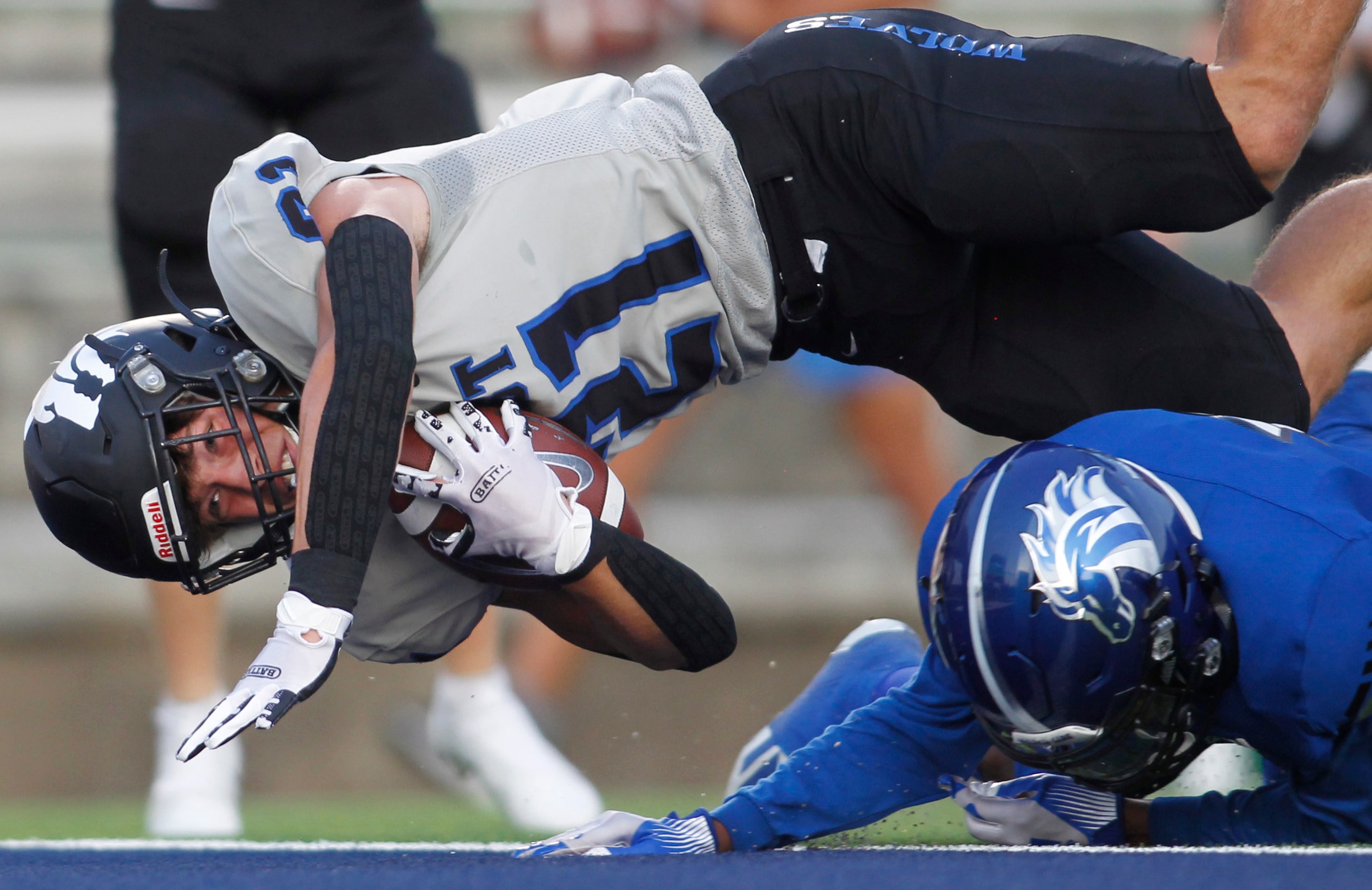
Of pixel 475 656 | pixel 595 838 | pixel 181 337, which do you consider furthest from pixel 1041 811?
pixel 181 337

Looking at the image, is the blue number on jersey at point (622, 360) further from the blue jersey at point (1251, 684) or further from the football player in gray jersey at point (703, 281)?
the blue jersey at point (1251, 684)

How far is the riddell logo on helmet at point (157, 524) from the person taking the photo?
8.22ft

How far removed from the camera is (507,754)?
3.51 metres

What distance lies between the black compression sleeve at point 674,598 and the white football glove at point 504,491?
0.07 metres

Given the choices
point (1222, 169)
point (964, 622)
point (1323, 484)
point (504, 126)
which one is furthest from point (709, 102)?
point (1323, 484)

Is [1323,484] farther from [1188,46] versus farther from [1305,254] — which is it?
[1188,46]

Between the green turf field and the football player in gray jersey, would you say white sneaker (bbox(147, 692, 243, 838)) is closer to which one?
the green turf field

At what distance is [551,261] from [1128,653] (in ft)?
3.43

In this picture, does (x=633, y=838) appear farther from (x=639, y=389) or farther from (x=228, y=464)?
(x=228, y=464)

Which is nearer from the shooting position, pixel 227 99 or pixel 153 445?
pixel 153 445

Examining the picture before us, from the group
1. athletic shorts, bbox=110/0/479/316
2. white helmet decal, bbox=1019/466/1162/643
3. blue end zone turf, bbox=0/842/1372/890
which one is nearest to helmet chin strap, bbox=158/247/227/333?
athletic shorts, bbox=110/0/479/316

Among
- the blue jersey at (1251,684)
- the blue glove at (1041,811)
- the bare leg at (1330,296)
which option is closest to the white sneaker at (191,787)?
the blue jersey at (1251,684)

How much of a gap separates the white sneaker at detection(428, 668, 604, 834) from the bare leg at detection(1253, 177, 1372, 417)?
5.74 feet

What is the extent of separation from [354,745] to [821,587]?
1962 millimetres
